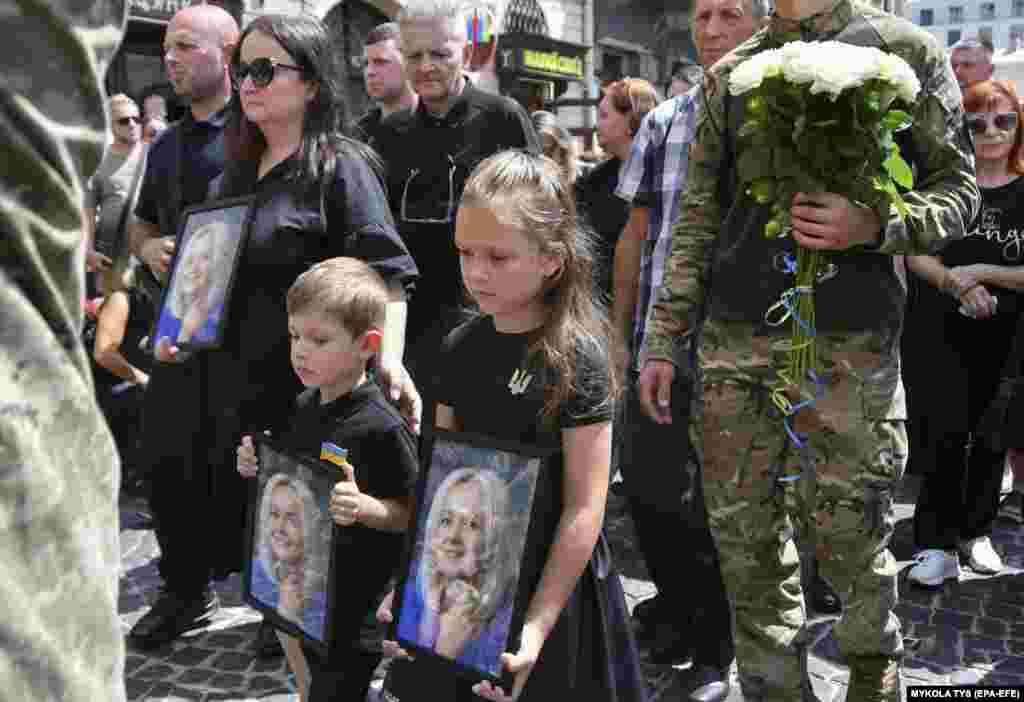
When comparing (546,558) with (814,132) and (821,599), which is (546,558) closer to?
(814,132)

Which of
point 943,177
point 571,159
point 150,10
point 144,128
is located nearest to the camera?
point 943,177

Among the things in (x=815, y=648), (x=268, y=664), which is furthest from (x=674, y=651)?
(x=268, y=664)

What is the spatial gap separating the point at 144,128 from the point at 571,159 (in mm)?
5203

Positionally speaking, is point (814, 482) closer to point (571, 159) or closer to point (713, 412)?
point (713, 412)

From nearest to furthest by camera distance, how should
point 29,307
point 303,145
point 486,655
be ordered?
point 29,307 → point 486,655 → point 303,145

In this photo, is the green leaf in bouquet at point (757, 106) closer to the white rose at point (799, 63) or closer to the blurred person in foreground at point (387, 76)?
the white rose at point (799, 63)

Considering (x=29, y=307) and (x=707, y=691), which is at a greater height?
(x=29, y=307)

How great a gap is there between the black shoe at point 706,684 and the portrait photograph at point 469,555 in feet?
5.16

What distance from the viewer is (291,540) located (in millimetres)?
2674

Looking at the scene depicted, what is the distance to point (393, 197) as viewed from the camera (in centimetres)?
430

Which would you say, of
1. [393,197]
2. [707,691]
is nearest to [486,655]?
[707,691]

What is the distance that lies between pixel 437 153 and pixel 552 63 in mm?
19756

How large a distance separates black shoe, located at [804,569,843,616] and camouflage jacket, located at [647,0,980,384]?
5.73 feet

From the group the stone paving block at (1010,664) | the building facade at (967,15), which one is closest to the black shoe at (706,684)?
the stone paving block at (1010,664)
